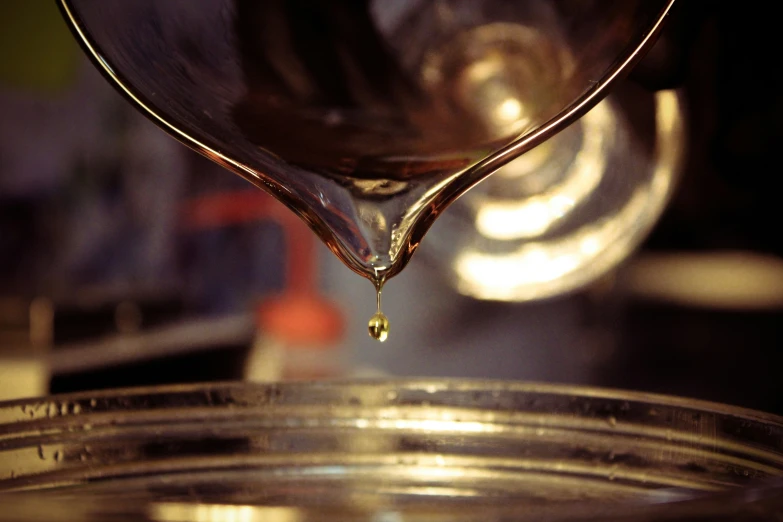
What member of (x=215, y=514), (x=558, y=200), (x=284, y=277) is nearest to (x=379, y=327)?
(x=215, y=514)

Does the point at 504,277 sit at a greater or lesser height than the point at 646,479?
greater

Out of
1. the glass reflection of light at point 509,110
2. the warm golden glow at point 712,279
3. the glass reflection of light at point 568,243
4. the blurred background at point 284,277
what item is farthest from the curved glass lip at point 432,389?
the warm golden glow at point 712,279

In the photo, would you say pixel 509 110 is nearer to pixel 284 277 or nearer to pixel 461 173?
pixel 461 173

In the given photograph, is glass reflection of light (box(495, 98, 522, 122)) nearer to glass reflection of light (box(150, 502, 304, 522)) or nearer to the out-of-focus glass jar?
the out-of-focus glass jar

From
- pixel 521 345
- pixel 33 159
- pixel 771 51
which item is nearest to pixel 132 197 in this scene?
pixel 33 159

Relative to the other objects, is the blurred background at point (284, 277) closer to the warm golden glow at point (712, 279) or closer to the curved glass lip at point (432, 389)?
the warm golden glow at point (712, 279)

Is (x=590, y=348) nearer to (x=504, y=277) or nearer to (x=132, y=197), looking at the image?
(x=504, y=277)
